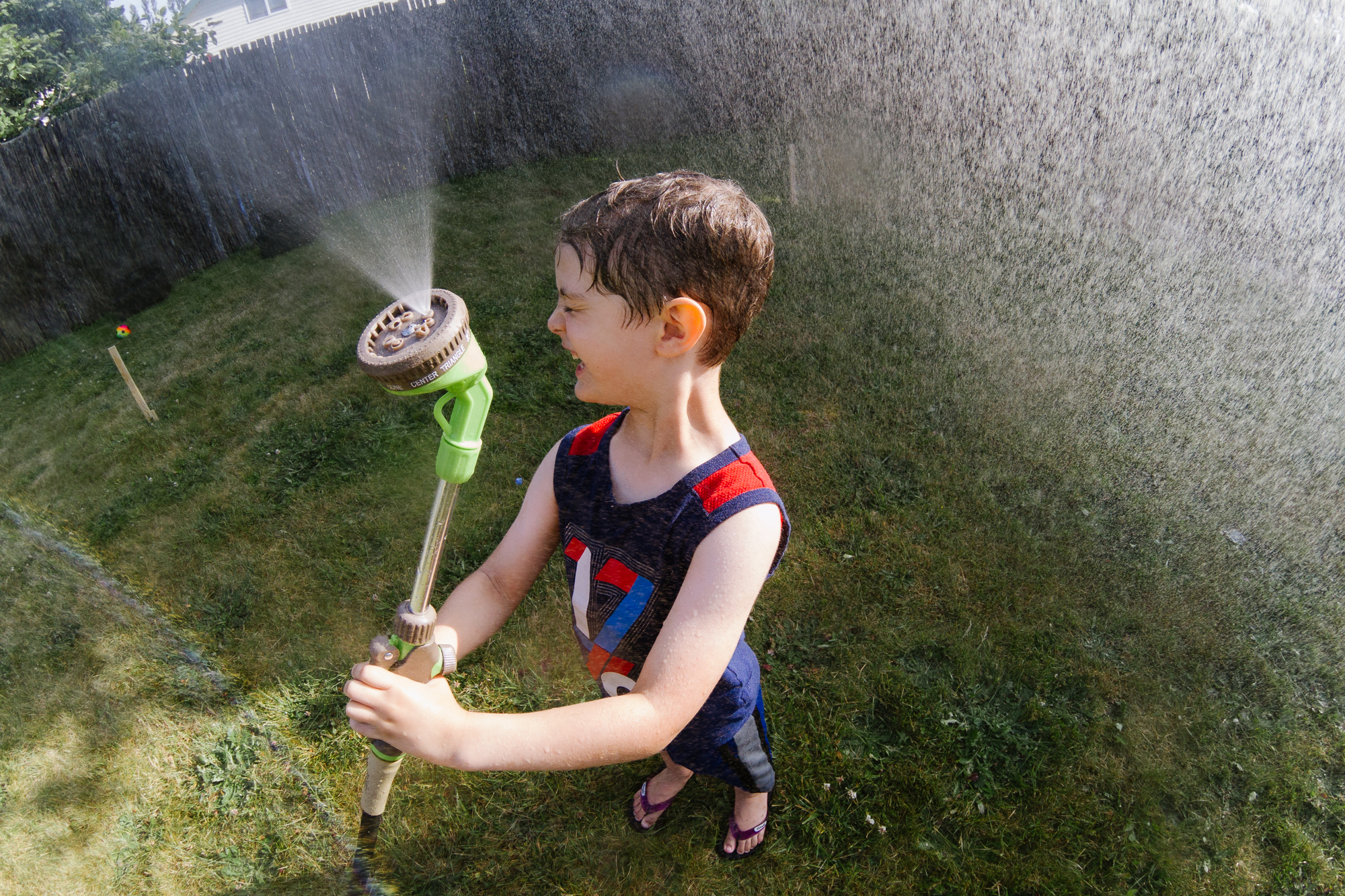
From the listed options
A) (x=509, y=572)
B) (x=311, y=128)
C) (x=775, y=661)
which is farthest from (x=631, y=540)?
(x=311, y=128)

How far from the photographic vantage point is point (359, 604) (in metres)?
3.36

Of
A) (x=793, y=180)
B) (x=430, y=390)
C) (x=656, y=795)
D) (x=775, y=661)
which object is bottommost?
(x=775, y=661)

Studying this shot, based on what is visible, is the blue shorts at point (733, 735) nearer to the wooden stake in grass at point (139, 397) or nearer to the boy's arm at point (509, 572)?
the boy's arm at point (509, 572)

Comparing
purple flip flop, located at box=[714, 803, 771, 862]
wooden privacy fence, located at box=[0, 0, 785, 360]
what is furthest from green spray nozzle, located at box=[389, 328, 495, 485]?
wooden privacy fence, located at box=[0, 0, 785, 360]

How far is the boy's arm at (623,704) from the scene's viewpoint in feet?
3.97

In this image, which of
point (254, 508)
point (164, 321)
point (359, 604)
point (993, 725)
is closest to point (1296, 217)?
point (993, 725)

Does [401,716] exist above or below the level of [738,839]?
above

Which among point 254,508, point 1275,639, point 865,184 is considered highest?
point 865,184

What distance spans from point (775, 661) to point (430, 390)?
2139mm

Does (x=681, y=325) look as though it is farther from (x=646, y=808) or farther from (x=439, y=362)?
(x=646, y=808)

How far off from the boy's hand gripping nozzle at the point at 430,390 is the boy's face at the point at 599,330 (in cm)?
22

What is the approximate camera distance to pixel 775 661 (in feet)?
9.68

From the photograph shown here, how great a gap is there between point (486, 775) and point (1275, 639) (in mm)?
3156

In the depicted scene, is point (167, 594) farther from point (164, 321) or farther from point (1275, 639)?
point (1275, 639)
